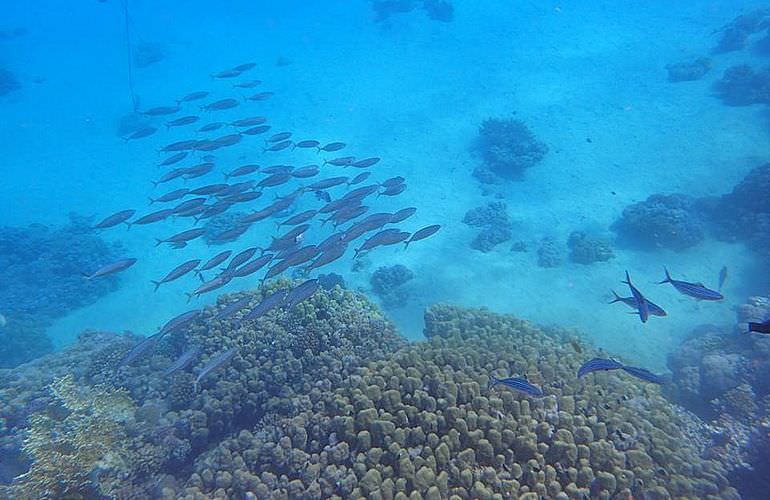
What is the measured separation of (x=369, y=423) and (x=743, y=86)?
75.0 feet

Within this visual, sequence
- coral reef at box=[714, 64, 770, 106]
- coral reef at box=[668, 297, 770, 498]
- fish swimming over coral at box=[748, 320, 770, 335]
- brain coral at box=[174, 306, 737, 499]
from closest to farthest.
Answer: fish swimming over coral at box=[748, 320, 770, 335] → brain coral at box=[174, 306, 737, 499] → coral reef at box=[668, 297, 770, 498] → coral reef at box=[714, 64, 770, 106]

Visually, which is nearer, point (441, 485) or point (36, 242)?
point (441, 485)

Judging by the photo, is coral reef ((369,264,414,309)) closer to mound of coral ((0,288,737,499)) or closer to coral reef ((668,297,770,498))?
mound of coral ((0,288,737,499))

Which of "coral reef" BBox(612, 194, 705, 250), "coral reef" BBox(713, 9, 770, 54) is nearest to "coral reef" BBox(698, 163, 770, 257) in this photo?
"coral reef" BBox(612, 194, 705, 250)

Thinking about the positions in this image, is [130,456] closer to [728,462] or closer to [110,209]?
[728,462]

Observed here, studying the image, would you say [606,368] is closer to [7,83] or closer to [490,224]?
[490,224]

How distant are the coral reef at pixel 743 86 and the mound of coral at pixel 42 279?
25641 millimetres

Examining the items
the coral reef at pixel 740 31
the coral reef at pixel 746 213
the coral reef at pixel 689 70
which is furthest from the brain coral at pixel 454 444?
Result: the coral reef at pixel 740 31

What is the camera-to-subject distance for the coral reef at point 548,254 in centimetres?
1275

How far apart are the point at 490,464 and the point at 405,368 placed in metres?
1.48

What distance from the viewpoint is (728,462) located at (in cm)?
595

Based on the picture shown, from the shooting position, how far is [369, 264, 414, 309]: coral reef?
39.5 ft

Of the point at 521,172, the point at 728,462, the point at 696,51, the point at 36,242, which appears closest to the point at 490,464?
the point at 728,462

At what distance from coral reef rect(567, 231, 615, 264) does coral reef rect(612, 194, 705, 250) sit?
0.97 meters
